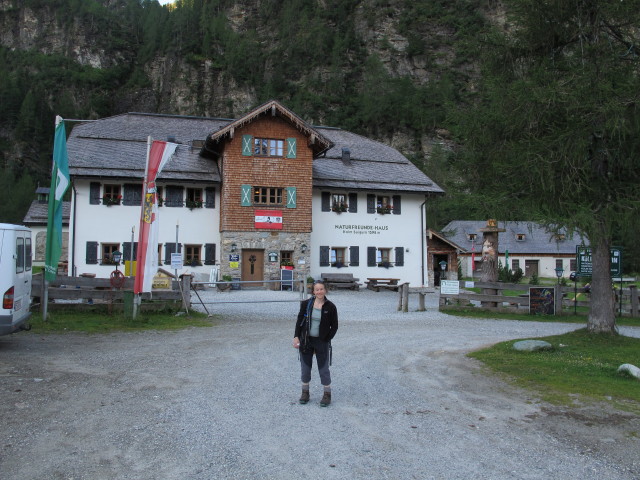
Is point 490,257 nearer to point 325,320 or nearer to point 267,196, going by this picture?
point 267,196

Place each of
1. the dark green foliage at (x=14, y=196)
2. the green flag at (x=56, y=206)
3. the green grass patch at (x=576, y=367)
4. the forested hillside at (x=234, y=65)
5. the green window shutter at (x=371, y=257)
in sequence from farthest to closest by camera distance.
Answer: the forested hillside at (x=234, y=65) → the dark green foliage at (x=14, y=196) → the green window shutter at (x=371, y=257) → the green flag at (x=56, y=206) → the green grass patch at (x=576, y=367)

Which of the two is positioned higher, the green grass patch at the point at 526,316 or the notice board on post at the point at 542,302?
the notice board on post at the point at 542,302

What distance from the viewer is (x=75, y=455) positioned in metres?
4.68

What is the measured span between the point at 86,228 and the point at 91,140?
5913 millimetres

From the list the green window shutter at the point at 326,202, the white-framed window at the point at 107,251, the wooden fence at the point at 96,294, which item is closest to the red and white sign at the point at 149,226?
the wooden fence at the point at 96,294

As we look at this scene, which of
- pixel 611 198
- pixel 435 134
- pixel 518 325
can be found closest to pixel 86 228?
pixel 518 325

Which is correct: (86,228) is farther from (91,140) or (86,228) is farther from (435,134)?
(435,134)

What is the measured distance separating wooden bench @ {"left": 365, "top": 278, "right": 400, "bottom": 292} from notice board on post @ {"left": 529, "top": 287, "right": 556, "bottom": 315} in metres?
11.8

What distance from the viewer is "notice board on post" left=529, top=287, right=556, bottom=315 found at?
17922 millimetres

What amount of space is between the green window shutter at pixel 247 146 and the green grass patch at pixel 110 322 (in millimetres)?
14775

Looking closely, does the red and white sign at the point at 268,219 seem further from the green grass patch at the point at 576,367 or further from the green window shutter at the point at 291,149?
the green grass patch at the point at 576,367

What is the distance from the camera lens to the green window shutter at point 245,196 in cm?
2861

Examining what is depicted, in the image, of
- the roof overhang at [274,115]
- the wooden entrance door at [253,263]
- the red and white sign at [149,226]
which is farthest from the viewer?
the wooden entrance door at [253,263]

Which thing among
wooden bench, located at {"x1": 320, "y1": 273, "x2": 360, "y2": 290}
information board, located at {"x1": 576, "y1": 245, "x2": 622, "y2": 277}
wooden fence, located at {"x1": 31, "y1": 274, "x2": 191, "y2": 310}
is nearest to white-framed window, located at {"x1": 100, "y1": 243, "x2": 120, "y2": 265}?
wooden bench, located at {"x1": 320, "y1": 273, "x2": 360, "y2": 290}
